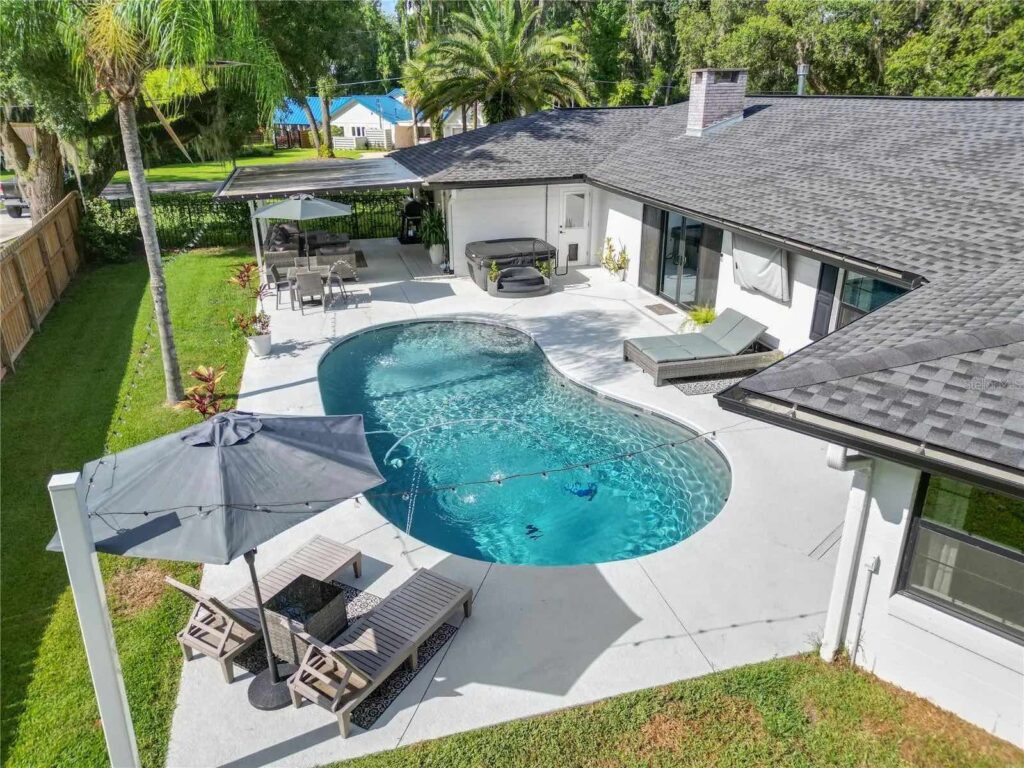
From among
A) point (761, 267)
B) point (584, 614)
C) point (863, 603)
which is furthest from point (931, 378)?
point (761, 267)

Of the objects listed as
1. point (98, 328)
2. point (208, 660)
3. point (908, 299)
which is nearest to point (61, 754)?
point (208, 660)

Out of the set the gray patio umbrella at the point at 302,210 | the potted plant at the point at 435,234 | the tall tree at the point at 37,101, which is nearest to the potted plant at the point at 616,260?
the potted plant at the point at 435,234

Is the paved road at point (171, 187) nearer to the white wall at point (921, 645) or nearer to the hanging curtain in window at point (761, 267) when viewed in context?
the hanging curtain in window at point (761, 267)

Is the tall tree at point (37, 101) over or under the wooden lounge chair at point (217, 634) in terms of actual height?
over

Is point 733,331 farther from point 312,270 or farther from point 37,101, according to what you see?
point 37,101

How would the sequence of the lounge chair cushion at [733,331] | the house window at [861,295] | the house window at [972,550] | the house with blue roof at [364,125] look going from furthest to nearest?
the house with blue roof at [364,125], the lounge chair cushion at [733,331], the house window at [861,295], the house window at [972,550]

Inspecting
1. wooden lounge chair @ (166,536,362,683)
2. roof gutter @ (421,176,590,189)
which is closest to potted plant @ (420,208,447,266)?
roof gutter @ (421,176,590,189)
